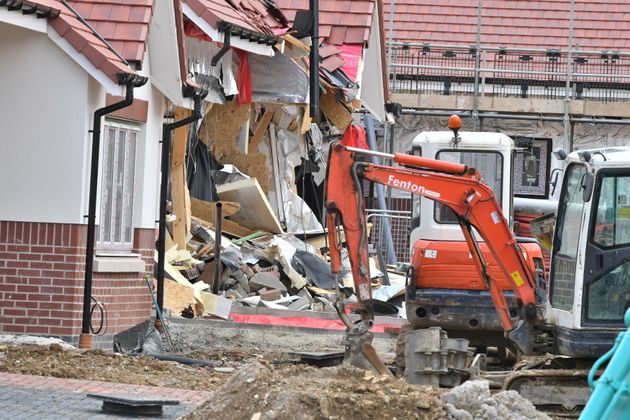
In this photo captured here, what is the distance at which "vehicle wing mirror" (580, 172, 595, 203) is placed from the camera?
12.4 m

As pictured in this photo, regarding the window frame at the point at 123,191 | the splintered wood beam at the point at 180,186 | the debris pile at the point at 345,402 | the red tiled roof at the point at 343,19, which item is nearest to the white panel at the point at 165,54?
the window frame at the point at 123,191

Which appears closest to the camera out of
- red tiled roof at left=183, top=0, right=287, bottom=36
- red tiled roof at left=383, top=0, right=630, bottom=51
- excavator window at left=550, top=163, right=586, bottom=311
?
excavator window at left=550, top=163, right=586, bottom=311

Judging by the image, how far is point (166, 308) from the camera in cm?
1758

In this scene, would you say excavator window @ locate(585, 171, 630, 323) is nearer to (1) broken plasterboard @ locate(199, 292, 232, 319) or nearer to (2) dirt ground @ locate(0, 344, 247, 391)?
(2) dirt ground @ locate(0, 344, 247, 391)

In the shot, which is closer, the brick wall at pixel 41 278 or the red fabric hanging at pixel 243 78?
the brick wall at pixel 41 278

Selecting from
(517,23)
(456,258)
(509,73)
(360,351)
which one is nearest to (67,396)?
(360,351)

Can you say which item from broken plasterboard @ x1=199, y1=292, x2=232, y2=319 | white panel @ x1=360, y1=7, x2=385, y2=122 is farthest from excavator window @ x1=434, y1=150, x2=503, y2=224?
white panel @ x1=360, y1=7, x2=385, y2=122

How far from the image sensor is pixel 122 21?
15.7 m

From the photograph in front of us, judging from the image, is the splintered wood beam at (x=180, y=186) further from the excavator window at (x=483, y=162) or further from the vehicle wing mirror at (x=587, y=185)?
the vehicle wing mirror at (x=587, y=185)

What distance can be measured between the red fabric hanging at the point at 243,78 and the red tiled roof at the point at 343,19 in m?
5.04

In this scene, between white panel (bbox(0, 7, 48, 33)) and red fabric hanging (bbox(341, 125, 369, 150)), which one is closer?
white panel (bbox(0, 7, 48, 33))

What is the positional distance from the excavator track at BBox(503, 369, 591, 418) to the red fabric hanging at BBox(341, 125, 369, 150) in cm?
1429

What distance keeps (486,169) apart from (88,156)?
15.1 ft

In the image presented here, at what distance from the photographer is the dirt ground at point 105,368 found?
12.9 metres
